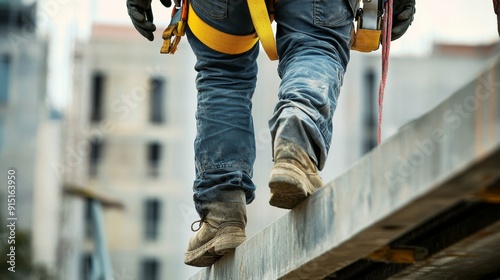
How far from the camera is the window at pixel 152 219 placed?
59.8 meters

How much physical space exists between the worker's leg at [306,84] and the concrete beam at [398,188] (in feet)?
0.54

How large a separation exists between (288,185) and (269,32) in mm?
925

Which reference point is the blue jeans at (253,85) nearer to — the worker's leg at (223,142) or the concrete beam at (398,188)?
the worker's leg at (223,142)

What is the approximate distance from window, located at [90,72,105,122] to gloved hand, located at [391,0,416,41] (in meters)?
55.4


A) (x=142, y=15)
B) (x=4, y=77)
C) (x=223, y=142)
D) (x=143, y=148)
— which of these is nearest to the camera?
(x=223, y=142)

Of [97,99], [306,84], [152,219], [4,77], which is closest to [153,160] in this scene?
[152,219]

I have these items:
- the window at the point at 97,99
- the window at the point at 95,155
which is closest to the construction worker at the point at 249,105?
the window at the point at 95,155

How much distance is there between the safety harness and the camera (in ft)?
19.6

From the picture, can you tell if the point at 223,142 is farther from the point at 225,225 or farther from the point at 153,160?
the point at 153,160

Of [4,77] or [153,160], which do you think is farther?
[153,160]

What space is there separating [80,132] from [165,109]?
4.98 m

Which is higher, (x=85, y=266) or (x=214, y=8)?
(x=85, y=266)

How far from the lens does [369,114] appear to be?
6350 cm

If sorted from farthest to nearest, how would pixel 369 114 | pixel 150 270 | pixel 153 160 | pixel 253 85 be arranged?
pixel 369 114 → pixel 153 160 → pixel 150 270 → pixel 253 85
